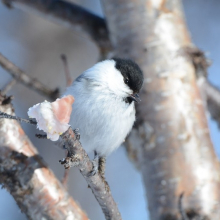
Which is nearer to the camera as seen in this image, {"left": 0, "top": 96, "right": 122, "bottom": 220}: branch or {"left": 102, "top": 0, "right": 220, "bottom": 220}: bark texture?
{"left": 0, "top": 96, "right": 122, "bottom": 220}: branch

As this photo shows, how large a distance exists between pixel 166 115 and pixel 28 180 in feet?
1.83

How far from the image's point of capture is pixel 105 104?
112 cm

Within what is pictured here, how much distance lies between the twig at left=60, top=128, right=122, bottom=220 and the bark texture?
0.39 meters

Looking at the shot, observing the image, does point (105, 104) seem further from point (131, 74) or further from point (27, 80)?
point (27, 80)

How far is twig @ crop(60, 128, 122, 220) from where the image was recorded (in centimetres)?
70

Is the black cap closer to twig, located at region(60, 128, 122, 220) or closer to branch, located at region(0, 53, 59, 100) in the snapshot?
branch, located at region(0, 53, 59, 100)

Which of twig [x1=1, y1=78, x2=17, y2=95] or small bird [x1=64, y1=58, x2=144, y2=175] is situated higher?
small bird [x1=64, y1=58, x2=144, y2=175]

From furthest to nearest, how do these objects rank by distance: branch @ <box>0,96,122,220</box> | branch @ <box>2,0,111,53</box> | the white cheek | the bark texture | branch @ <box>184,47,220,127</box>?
1. branch @ <box>2,0,111,53</box>
2. branch @ <box>184,47,220,127</box>
3. the bark texture
4. the white cheek
5. branch @ <box>0,96,122,220</box>

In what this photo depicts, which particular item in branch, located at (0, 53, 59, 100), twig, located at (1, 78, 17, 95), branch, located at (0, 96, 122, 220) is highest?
branch, located at (0, 53, 59, 100)

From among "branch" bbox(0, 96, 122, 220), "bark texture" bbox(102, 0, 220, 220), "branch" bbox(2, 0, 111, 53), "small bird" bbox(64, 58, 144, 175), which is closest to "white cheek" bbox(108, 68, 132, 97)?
"small bird" bbox(64, 58, 144, 175)

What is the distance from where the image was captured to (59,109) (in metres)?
0.68

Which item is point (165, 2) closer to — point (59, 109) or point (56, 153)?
point (59, 109)

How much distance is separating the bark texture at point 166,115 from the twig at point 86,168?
1.28 feet

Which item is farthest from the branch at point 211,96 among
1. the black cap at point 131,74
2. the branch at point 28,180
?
the branch at point 28,180
